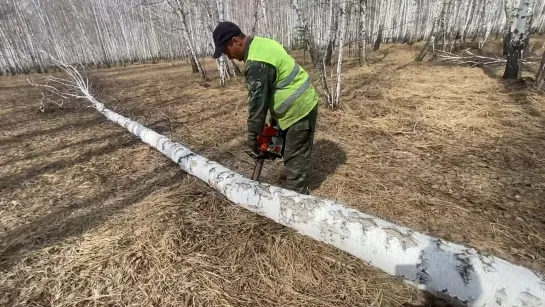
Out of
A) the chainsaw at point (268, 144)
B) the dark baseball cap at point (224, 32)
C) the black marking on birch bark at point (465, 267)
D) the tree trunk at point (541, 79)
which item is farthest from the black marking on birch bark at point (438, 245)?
the tree trunk at point (541, 79)

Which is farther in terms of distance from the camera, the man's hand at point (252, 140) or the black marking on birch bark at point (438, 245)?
the man's hand at point (252, 140)

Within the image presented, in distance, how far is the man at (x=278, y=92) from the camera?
258cm

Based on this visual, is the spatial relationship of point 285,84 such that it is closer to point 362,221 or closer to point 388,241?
point 362,221

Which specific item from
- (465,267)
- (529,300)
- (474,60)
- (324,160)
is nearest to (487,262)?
(465,267)

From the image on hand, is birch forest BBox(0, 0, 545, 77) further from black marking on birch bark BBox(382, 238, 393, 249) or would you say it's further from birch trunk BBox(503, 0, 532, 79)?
black marking on birch bark BBox(382, 238, 393, 249)

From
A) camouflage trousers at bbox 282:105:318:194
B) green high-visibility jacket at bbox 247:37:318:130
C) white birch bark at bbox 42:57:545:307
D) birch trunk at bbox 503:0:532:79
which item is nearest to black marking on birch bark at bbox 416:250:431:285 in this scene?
white birch bark at bbox 42:57:545:307

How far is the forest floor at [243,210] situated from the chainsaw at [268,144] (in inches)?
25.3

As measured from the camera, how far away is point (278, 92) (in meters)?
2.79

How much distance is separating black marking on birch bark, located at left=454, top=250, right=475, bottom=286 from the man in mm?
1605

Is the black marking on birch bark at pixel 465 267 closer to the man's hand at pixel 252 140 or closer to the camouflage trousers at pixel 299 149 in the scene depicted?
the camouflage trousers at pixel 299 149

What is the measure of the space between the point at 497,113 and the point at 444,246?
166 inches

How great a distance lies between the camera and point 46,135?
19.6 ft

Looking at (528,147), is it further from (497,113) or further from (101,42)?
(101,42)

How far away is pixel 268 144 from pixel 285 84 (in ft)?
2.14
